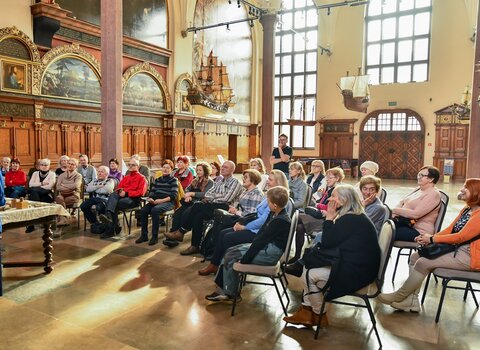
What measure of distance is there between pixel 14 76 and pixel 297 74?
47.9 feet

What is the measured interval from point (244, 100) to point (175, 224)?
1440 centimetres

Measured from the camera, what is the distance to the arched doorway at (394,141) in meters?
17.8

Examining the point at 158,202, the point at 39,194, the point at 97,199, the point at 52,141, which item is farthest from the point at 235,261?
the point at 52,141

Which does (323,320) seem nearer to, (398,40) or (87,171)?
(87,171)

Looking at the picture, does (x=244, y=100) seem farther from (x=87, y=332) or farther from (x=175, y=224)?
(x=87, y=332)

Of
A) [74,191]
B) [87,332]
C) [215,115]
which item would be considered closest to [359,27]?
[215,115]

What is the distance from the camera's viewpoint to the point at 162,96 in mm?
13797

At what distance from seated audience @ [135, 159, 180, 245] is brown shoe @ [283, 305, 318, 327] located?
299cm

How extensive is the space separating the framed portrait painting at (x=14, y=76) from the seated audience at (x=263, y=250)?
8126mm

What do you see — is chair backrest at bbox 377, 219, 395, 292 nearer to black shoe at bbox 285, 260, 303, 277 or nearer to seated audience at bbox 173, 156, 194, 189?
black shoe at bbox 285, 260, 303, 277

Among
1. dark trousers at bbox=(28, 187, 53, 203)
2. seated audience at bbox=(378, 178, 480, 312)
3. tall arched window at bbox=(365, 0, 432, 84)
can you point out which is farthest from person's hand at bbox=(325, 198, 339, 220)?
tall arched window at bbox=(365, 0, 432, 84)

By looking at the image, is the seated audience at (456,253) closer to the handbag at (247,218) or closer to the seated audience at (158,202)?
the handbag at (247,218)

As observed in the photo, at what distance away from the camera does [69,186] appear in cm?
643

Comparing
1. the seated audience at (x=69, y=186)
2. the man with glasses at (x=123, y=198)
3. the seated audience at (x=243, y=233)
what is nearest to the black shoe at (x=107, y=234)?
the man with glasses at (x=123, y=198)
